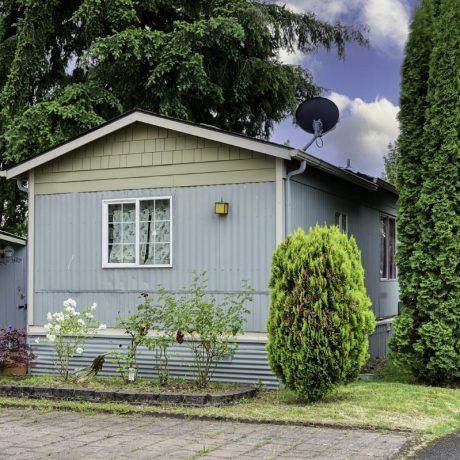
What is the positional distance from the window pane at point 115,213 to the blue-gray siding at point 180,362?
71.4 inches

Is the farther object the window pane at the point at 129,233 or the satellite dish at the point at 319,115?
the satellite dish at the point at 319,115

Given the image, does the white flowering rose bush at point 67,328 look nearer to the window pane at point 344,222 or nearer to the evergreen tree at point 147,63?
the window pane at point 344,222

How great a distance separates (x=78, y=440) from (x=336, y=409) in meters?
2.78

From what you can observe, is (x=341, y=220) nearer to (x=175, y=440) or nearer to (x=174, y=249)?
(x=174, y=249)

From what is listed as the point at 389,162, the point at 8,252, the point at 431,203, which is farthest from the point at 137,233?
the point at 389,162

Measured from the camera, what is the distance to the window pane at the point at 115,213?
10961mm

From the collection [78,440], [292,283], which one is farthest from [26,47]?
[78,440]

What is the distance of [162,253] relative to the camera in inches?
420

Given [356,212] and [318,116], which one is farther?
[356,212]

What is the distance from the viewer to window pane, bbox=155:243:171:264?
34.9 feet

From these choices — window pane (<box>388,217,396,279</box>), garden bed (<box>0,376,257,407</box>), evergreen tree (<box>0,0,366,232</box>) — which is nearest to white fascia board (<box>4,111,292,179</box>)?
garden bed (<box>0,376,257,407</box>)

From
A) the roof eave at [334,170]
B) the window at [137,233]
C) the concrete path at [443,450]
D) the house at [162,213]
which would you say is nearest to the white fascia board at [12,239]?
the house at [162,213]

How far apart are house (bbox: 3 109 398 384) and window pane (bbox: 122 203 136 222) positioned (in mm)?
18

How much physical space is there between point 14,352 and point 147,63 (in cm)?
1007
